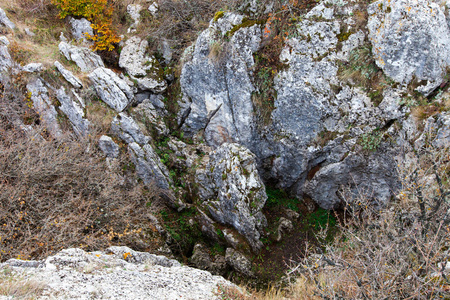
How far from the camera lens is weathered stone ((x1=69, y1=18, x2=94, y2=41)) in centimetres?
1130

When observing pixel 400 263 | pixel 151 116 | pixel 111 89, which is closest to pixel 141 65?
pixel 111 89

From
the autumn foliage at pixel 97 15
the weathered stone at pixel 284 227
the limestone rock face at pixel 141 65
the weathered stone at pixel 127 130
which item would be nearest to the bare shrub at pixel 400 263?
the weathered stone at pixel 284 227

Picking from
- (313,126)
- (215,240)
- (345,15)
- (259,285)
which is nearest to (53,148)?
(215,240)

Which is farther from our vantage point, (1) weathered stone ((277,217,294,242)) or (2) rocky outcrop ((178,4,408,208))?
(1) weathered stone ((277,217,294,242))

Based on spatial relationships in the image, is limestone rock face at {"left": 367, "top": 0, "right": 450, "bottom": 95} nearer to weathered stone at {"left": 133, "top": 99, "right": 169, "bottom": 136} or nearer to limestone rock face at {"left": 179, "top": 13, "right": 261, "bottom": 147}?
limestone rock face at {"left": 179, "top": 13, "right": 261, "bottom": 147}

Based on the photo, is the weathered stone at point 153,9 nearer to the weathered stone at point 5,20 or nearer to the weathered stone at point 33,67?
the weathered stone at point 33,67

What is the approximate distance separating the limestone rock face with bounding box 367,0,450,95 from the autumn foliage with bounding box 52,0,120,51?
975cm

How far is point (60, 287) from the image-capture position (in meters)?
4.64

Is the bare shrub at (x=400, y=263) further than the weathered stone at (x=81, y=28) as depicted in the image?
No

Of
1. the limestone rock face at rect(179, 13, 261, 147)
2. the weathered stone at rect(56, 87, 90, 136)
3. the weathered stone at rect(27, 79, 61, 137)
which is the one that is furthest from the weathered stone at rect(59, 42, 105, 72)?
the limestone rock face at rect(179, 13, 261, 147)

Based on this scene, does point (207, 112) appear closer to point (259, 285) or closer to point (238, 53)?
point (238, 53)

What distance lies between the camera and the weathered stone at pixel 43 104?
955cm

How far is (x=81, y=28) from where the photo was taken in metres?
11.4

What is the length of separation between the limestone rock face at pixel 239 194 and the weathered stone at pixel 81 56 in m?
6.11
